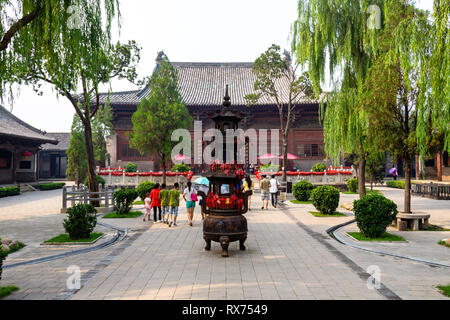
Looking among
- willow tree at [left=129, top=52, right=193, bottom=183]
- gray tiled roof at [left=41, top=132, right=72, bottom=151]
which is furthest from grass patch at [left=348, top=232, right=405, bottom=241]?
gray tiled roof at [left=41, top=132, right=72, bottom=151]

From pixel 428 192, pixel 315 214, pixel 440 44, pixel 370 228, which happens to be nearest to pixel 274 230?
pixel 370 228

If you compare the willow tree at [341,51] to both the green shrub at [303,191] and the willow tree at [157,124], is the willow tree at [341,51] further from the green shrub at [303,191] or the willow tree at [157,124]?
the willow tree at [157,124]

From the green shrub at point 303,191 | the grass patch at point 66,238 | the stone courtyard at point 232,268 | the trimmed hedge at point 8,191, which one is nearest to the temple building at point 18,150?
the trimmed hedge at point 8,191

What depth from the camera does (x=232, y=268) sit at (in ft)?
19.5

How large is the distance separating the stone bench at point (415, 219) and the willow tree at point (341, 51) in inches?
122

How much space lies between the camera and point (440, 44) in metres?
6.64

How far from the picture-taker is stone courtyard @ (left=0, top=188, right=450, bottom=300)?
479 centimetres

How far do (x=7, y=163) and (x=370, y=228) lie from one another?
87.7 ft

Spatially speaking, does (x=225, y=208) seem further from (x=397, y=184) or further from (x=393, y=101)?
(x=397, y=184)

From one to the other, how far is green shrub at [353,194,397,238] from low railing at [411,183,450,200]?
12.0 m

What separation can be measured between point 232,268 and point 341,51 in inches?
381

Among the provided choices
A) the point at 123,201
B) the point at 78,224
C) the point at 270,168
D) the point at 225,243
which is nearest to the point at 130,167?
the point at 270,168

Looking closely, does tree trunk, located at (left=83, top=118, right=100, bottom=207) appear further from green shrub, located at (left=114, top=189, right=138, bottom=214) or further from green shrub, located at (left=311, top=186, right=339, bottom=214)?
green shrub, located at (left=311, top=186, right=339, bottom=214)

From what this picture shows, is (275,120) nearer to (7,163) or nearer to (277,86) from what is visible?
(277,86)
